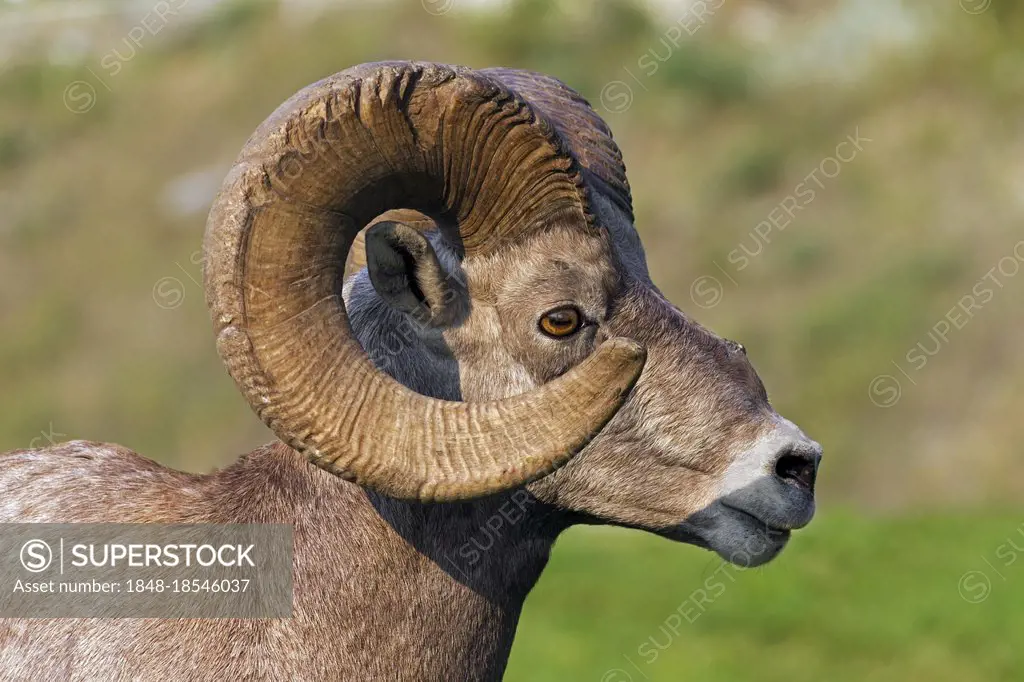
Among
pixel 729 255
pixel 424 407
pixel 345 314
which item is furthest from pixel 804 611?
pixel 729 255

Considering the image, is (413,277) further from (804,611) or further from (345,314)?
(804,611)

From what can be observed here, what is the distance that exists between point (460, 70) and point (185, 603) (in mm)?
2223

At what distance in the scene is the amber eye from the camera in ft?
16.7

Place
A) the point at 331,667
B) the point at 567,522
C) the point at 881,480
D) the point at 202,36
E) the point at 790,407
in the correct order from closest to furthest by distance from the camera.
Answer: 1. the point at 331,667
2. the point at 567,522
3. the point at 881,480
4. the point at 790,407
5. the point at 202,36

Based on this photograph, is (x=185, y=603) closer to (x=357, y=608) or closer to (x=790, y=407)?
(x=357, y=608)

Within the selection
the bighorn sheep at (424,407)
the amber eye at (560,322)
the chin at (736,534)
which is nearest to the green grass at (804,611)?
the chin at (736,534)

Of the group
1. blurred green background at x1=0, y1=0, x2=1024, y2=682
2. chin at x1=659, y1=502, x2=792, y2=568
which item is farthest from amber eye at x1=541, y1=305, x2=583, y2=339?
blurred green background at x1=0, y1=0, x2=1024, y2=682

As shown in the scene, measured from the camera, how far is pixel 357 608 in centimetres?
496

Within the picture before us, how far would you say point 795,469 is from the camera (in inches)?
197

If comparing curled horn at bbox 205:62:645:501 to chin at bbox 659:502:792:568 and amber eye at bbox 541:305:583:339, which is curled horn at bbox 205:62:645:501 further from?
Result: chin at bbox 659:502:792:568

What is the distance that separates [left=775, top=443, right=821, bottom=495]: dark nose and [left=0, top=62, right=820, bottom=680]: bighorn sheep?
0.04 ft

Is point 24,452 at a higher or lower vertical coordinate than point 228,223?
lower

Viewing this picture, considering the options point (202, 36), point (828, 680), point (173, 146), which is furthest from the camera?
point (202, 36)

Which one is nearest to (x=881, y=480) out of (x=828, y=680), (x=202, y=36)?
(x=828, y=680)
